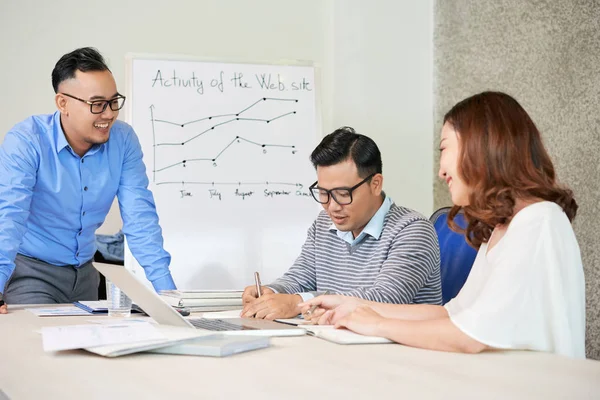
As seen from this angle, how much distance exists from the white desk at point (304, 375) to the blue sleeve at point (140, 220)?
1.29 meters

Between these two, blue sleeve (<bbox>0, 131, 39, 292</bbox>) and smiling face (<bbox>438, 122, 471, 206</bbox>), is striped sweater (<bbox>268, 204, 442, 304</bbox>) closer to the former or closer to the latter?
smiling face (<bbox>438, 122, 471, 206</bbox>)

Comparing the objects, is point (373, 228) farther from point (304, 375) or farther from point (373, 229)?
point (304, 375)

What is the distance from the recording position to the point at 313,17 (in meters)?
4.16

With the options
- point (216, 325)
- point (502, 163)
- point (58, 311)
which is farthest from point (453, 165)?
point (58, 311)

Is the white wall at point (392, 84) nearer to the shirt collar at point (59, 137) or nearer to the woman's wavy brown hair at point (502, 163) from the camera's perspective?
the shirt collar at point (59, 137)

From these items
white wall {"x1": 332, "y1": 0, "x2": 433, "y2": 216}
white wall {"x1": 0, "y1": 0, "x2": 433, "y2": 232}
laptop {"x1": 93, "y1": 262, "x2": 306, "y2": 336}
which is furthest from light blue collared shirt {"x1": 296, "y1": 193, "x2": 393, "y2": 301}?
white wall {"x1": 332, "y1": 0, "x2": 433, "y2": 216}

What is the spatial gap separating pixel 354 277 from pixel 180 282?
1252mm

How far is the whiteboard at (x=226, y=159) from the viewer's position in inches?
131

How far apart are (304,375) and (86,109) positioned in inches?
66.8

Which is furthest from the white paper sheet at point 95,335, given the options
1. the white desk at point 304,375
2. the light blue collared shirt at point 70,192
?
the light blue collared shirt at point 70,192

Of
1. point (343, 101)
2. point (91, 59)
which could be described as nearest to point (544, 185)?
point (91, 59)

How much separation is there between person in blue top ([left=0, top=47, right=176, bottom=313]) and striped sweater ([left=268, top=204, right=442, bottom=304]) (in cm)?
52

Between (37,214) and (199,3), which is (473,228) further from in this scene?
(199,3)

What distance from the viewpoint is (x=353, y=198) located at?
88.3 inches
